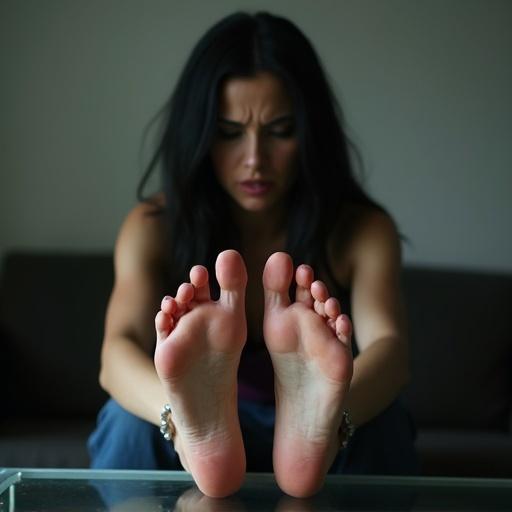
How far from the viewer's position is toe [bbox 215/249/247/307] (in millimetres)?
740

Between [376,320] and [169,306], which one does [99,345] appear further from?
[169,306]

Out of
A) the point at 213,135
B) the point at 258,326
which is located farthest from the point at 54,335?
the point at 213,135

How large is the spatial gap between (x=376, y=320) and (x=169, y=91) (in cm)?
109

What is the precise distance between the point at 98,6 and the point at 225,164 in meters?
1.01

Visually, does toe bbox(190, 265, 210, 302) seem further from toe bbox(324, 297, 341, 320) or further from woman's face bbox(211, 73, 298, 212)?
woman's face bbox(211, 73, 298, 212)

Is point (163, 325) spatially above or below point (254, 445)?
above

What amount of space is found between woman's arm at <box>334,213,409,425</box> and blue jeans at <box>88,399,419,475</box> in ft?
0.17

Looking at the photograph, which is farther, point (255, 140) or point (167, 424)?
point (255, 140)

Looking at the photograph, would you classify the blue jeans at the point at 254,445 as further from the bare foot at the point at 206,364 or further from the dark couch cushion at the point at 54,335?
the dark couch cushion at the point at 54,335

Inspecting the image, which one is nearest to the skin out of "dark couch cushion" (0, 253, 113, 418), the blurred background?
"dark couch cushion" (0, 253, 113, 418)

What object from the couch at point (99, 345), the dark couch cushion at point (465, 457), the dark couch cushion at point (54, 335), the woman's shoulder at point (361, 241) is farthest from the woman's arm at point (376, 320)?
the dark couch cushion at point (54, 335)

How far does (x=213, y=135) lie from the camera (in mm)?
1159

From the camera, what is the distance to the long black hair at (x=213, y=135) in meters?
1.16

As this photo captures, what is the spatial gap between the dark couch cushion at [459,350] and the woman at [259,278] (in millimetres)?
678
